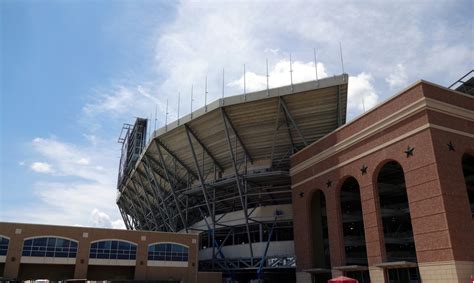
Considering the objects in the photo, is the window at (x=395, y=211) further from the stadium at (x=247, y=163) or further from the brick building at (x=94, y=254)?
the brick building at (x=94, y=254)

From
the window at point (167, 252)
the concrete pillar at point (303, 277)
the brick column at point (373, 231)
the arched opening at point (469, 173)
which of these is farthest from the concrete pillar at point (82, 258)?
the arched opening at point (469, 173)

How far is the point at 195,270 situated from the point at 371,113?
2657 centimetres

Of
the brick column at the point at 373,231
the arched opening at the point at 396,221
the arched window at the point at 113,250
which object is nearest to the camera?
the brick column at the point at 373,231

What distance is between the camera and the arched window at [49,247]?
40553mm

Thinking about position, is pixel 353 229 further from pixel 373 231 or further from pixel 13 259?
pixel 13 259

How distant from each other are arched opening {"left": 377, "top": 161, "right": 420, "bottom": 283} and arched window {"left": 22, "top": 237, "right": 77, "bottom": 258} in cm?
3044

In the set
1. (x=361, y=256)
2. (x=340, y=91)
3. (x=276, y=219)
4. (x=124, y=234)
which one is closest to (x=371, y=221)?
(x=361, y=256)

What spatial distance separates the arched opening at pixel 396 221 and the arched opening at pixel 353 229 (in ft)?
7.70

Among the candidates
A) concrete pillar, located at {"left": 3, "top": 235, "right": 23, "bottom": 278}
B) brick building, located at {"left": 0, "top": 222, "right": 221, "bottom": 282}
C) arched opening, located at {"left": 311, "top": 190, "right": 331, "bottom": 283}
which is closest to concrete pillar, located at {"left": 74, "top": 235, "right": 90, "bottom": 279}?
brick building, located at {"left": 0, "top": 222, "right": 221, "bottom": 282}

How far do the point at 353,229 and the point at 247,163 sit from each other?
15011 mm

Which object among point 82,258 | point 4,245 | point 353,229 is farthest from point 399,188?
point 4,245

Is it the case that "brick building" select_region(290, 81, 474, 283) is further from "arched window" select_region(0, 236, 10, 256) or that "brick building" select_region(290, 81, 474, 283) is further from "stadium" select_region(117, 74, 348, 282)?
"arched window" select_region(0, 236, 10, 256)

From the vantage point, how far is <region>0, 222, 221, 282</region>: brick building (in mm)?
40219

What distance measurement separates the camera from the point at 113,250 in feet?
141
